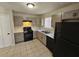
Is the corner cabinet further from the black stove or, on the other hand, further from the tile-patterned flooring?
the black stove

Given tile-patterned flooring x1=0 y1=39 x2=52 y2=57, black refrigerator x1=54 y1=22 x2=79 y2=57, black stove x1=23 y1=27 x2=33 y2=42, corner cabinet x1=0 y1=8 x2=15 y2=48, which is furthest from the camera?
black stove x1=23 y1=27 x2=33 y2=42

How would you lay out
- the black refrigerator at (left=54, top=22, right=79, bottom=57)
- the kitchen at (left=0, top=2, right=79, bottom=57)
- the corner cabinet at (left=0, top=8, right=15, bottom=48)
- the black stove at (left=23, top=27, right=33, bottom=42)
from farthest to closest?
the black stove at (left=23, top=27, right=33, bottom=42) < the corner cabinet at (left=0, top=8, right=15, bottom=48) < the kitchen at (left=0, top=2, right=79, bottom=57) < the black refrigerator at (left=54, top=22, right=79, bottom=57)

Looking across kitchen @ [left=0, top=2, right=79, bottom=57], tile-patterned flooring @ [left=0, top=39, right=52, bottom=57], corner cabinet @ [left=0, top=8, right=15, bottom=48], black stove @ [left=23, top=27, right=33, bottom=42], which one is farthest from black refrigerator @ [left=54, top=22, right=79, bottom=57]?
black stove @ [left=23, top=27, right=33, bottom=42]

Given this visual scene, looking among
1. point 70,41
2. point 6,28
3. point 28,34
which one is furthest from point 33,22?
point 70,41

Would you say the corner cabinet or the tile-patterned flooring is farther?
the corner cabinet

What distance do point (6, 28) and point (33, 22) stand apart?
7.42ft

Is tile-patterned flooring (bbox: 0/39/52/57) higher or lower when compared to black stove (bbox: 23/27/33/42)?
lower

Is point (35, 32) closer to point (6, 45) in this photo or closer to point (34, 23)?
point (34, 23)

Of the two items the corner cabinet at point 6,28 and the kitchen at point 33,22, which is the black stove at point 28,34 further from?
the corner cabinet at point 6,28

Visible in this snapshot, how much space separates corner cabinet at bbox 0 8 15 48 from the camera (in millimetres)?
3604

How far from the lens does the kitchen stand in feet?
8.61

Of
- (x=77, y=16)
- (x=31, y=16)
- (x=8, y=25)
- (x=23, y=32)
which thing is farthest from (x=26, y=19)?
(x=77, y=16)

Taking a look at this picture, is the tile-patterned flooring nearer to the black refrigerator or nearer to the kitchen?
the kitchen

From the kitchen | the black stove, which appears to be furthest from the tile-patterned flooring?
the black stove
